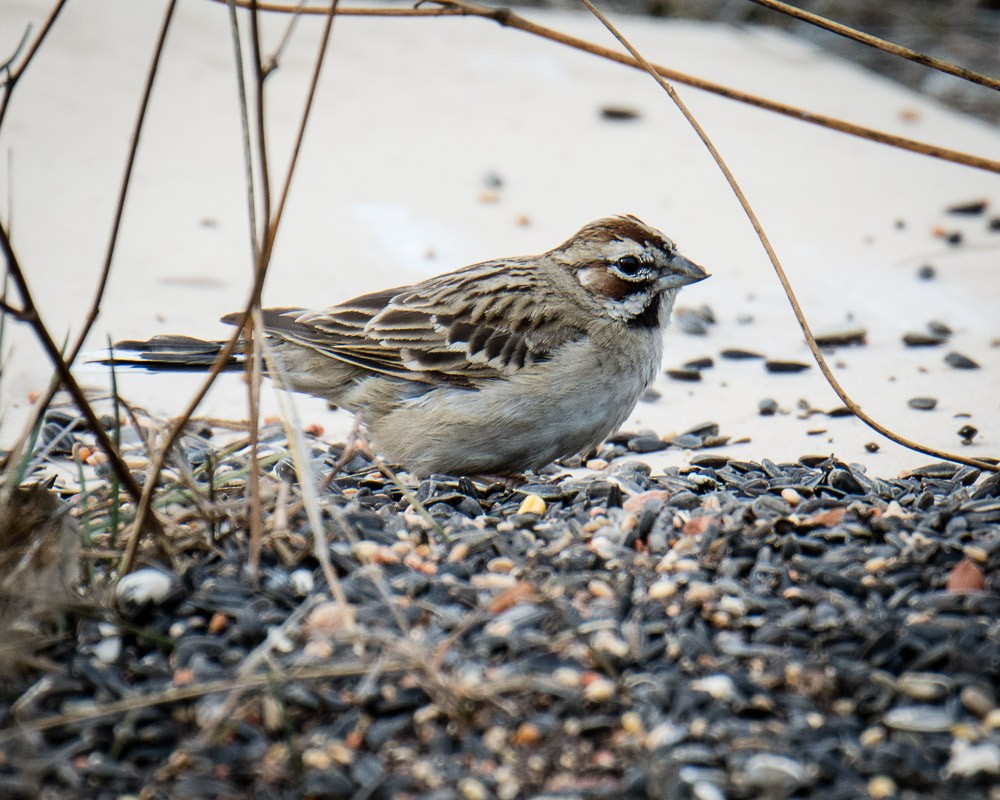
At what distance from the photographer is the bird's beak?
489 centimetres

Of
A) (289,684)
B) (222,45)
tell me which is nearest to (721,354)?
(289,684)

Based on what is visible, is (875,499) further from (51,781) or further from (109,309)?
(109,309)

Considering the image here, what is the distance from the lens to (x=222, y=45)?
8.94 meters

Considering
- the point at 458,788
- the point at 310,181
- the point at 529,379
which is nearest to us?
the point at 458,788

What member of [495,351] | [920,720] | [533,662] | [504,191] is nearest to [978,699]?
[920,720]

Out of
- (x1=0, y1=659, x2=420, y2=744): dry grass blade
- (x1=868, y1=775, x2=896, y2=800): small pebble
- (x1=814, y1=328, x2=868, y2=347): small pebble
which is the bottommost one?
(x1=0, y1=659, x2=420, y2=744): dry grass blade

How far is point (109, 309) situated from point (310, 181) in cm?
186

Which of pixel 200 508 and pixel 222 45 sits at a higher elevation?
pixel 222 45

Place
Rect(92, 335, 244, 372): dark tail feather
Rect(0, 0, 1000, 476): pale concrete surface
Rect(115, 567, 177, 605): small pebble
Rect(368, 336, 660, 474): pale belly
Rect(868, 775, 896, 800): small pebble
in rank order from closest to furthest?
1. Rect(868, 775, 896, 800): small pebble
2. Rect(115, 567, 177, 605): small pebble
3. Rect(368, 336, 660, 474): pale belly
4. Rect(92, 335, 244, 372): dark tail feather
5. Rect(0, 0, 1000, 476): pale concrete surface

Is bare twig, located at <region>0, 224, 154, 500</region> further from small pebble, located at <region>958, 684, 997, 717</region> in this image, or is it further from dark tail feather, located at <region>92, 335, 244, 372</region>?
small pebble, located at <region>958, 684, 997, 717</region>

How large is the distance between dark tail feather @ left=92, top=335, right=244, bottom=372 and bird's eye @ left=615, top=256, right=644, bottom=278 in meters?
1.46

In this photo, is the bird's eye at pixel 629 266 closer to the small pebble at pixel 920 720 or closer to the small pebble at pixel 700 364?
the small pebble at pixel 700 364

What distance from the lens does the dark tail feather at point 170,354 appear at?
4.65 m

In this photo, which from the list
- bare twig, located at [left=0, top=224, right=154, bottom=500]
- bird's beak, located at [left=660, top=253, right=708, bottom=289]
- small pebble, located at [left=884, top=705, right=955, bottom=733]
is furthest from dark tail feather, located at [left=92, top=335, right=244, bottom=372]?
small pebble, located at [left=884, top=705, right=955, bottom=733]
